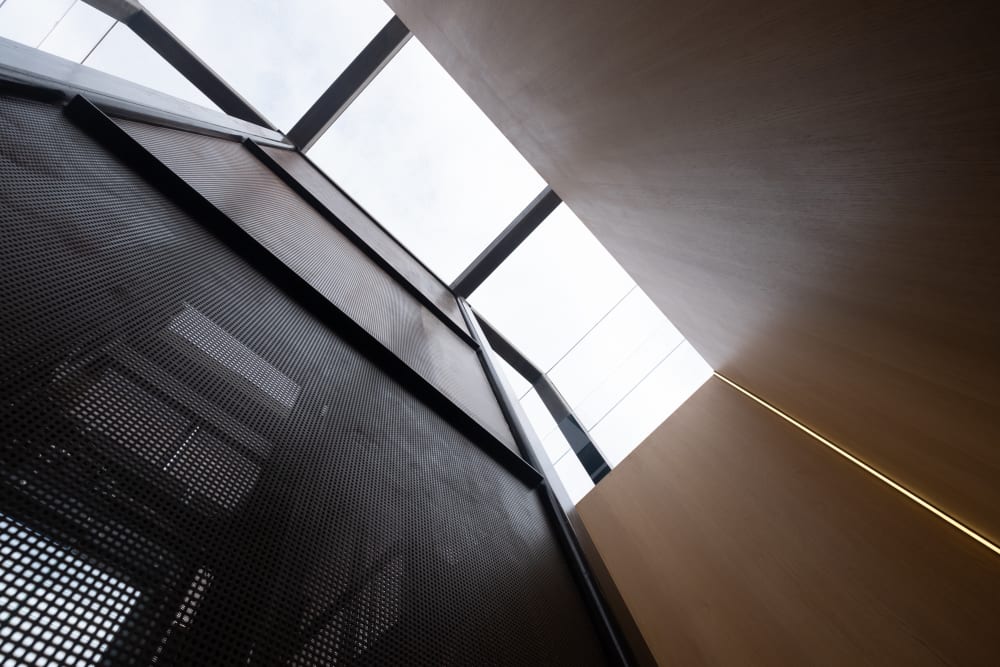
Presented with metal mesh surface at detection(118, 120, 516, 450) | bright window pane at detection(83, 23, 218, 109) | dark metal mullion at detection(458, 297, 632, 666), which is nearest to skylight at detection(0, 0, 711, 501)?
bright window pane at detection(83, 23, 218, 109)

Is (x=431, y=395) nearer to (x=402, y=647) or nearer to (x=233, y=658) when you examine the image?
(x=402, y=647)

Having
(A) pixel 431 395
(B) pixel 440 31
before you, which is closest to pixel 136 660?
(A) pixel 431 395

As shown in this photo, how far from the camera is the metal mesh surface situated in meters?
1.97

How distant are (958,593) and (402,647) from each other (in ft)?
4.63

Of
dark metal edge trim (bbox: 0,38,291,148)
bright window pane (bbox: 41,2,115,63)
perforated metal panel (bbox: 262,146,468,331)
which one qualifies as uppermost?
dark metal edge trim (bbox: 0,38,291,148)

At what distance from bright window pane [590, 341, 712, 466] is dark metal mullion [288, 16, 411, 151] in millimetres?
4280

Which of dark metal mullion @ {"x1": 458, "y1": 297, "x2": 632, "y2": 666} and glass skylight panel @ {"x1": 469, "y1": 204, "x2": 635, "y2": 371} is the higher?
glass skylight panel @ {"x1": 469, "y1": 204, "x2": 635, "y2": 371}

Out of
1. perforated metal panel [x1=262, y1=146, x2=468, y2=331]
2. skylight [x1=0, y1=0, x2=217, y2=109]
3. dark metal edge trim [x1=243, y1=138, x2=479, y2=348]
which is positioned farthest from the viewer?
perforated metal panel [x1=262, y1=146, x2=468, y2=331]

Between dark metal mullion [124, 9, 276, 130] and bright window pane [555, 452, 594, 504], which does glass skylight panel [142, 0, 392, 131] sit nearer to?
dark metal mullion [124, 9, 276, 130]

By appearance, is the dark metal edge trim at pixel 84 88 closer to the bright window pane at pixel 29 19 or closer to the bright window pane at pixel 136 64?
the bright window pane at pixel 29 19

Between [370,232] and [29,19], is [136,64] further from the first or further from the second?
[370,232]

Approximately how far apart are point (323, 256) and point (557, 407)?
3.97 metres

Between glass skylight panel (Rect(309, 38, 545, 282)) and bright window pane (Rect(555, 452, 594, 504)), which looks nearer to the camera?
bright window pane (Rect(555, 452, 594, 504))

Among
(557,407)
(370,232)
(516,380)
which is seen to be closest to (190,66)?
(370,232)
